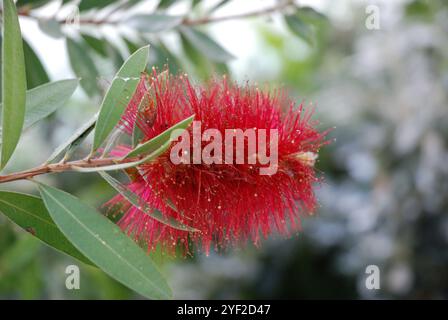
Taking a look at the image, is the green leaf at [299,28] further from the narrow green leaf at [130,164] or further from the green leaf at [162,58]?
the narrow green leaf at [130,164]

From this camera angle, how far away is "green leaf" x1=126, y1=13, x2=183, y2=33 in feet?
4.25

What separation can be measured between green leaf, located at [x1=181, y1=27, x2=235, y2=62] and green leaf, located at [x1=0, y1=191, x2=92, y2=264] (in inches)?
23.8

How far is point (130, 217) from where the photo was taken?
0.88 metres

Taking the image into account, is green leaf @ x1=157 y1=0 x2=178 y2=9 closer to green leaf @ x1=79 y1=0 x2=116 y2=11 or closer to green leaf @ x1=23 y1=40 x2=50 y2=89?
green leaf @ x1=79 y1=0 x2=116 y2=11

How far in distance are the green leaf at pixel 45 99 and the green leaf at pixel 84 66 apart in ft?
1.40

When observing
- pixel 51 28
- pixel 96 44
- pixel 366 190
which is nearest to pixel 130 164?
pixel 51 28

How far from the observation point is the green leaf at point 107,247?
700 mm

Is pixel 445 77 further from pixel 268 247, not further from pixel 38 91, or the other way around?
pixel 38 91

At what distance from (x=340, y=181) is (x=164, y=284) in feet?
9.79

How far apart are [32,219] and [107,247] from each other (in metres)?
0.17

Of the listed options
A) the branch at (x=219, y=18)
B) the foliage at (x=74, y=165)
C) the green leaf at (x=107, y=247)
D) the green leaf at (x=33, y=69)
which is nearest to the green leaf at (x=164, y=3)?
the branch at (x=219, y=18)

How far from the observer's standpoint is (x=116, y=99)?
29.7 inches

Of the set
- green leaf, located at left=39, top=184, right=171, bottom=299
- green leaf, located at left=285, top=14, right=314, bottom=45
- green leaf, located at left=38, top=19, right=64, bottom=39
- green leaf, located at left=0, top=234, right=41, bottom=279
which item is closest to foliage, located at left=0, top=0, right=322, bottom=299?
green leaf, located at left=39, top=184, right=171, bottom=299
